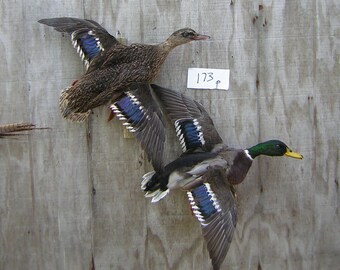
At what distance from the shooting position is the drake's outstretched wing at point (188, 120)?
175cm

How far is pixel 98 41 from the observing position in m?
1.71

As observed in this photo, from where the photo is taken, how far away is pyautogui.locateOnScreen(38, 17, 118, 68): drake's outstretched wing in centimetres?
170

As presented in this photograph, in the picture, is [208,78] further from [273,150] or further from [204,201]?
[204,201]

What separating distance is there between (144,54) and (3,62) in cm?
50

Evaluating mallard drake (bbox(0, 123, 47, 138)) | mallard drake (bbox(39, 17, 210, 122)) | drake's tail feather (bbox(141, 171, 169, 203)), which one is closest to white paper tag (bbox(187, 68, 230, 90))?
mallard drake (bbox(39, 17, 210, 122))

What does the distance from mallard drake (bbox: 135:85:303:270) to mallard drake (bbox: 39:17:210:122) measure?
0.11m

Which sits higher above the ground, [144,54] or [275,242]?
[144,54]

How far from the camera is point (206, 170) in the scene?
166 centimetres

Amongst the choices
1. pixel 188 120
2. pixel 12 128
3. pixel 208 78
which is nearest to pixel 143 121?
pixel 188 120

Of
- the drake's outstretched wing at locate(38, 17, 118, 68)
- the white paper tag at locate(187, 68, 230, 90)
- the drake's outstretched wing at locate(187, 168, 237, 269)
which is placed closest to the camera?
the drake's outstretched wing at locate(187, 168, 237, 269)

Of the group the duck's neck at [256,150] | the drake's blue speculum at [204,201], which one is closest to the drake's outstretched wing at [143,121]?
the drake's blue speculum at [204,201]

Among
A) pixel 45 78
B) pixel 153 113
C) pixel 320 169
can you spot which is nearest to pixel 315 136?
pixel 320 169

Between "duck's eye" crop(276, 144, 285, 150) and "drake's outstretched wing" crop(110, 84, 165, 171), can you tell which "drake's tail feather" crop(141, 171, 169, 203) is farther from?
"duck's eye" crop(276, 144, 285, 150)

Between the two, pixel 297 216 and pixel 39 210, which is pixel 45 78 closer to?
pixel 39 210
